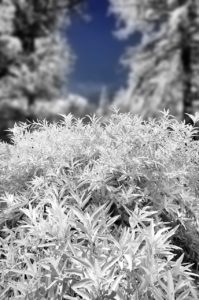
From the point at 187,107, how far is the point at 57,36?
7355 mm

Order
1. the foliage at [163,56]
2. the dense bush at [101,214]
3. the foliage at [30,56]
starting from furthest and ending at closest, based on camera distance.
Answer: the foliage at [30,56] < the foliage at [163,56] < the dense bush at [101,214]

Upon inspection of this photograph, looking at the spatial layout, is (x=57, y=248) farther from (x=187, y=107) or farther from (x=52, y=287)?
→ (x=187, y=107)

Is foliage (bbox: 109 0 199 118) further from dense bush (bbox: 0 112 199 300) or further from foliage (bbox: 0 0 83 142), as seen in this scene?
dense bush (bbox: 0 112 199 300)

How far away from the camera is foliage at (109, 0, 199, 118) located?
12.4 meters

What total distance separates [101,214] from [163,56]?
453 inches

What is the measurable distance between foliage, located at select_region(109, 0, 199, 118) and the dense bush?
9.84 metres

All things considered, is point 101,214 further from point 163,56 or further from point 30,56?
point 30,56

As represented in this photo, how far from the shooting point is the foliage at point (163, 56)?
12367 mm

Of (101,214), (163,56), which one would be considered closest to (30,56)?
(163,56)

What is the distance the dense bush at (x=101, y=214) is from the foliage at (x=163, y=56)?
9.84m

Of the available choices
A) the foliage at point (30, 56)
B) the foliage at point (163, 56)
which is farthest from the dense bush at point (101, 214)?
the foliage at point (30, 56)

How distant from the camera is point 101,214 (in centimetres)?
196

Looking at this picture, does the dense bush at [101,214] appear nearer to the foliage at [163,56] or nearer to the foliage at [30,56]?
the foliage at [163,56]

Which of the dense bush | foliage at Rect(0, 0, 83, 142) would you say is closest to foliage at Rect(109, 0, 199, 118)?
foliage at Rect(0, 0, 83, 142)
